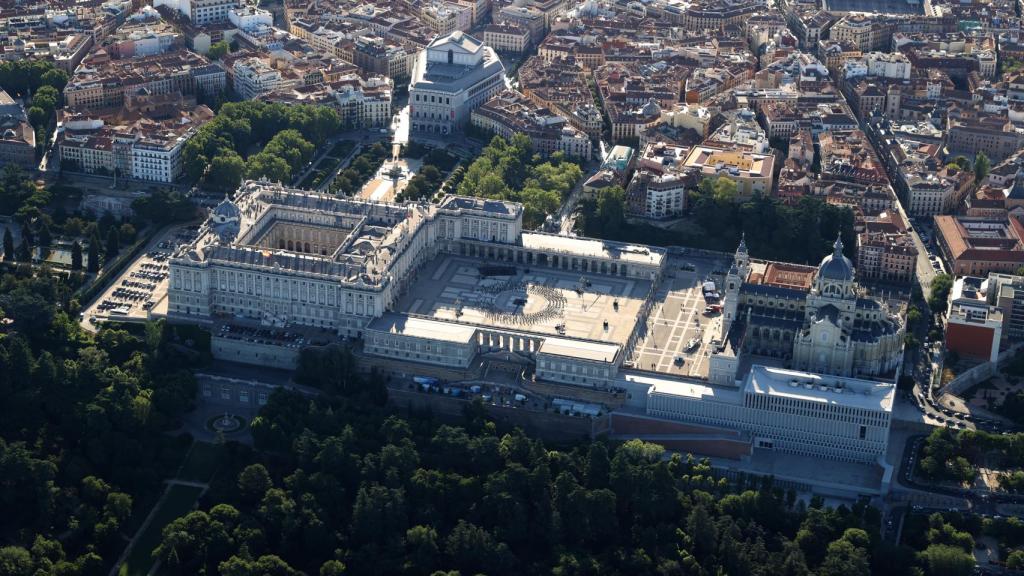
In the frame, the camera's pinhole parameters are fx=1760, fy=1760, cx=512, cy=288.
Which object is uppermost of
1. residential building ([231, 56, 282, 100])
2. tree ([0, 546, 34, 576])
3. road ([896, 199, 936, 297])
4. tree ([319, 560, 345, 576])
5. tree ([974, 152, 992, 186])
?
tree ([974, 152, 992, 186])

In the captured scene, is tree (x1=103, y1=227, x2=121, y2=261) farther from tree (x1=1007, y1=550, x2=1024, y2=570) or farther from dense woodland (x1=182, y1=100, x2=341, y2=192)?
tree (x1=1007, y1=550, x2=1024, y2=570)

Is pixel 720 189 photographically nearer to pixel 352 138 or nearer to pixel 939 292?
pixel 939 292

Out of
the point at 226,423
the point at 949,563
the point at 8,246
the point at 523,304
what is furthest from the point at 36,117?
the point at 949,563

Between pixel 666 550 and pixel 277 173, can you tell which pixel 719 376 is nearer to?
pixel 666 550

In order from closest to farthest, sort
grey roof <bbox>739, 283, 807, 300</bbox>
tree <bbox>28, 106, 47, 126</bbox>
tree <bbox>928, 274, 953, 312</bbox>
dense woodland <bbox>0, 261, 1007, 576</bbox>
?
dense woodland <bbox>0, 261, 1007, 576</bbox> < grey roof <bbox>739, 283, 807, 300</bbox> < tree <bbox>928, 274, 953, 312</bbox> < tree <bbox>28, 106, 47, 126</bbox>

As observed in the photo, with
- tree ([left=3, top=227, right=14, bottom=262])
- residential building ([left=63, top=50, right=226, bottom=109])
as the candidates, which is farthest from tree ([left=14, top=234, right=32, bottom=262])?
residential building ([left=63, top=50, right=226, bottom=109])

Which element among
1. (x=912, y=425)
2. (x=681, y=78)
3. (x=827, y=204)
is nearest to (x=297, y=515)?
(x=912, y=425)
